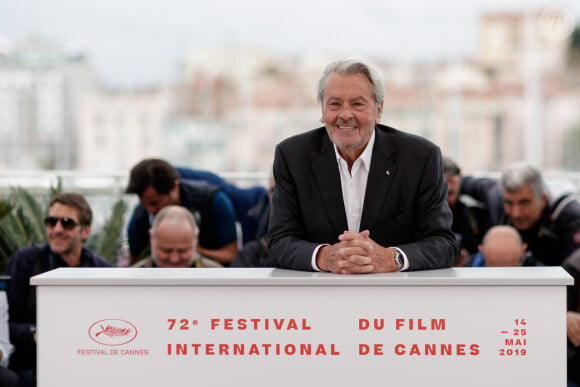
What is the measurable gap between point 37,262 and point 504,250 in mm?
2163

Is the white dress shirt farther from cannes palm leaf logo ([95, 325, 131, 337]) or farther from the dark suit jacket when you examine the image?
cannes palm leaf logo ([95, 325, 131, 337])

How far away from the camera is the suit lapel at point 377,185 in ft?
8.44

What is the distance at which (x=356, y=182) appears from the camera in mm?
2625

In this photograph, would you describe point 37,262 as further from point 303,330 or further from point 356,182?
point 303,330

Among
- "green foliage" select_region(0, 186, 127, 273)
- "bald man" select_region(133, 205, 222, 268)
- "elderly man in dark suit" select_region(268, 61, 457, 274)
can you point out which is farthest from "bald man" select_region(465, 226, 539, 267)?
"green foliage" select_region(0, 186, 127, 273)

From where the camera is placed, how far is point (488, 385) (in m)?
2.23

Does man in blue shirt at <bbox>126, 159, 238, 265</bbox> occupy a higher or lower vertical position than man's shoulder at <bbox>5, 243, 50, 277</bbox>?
higher

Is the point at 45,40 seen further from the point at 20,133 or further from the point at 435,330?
the point at 435,330

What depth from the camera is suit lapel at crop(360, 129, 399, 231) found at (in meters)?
2.57

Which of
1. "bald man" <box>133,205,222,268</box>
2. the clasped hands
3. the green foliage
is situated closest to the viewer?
the clasped hands

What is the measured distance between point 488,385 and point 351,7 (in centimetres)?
2851

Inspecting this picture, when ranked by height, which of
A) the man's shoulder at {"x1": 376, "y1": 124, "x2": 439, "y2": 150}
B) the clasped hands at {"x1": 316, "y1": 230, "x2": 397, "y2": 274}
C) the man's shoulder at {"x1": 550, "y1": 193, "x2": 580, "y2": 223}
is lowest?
the clasped hands at {"x1": 316, "y1": 230, "x2": 397, "y2": 274}

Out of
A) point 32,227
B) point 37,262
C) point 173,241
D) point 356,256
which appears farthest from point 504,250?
point 32,227

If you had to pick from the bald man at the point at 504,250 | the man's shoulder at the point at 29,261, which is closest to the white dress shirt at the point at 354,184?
the bald man at the point at 504,250
